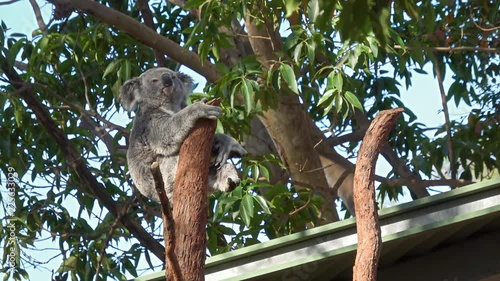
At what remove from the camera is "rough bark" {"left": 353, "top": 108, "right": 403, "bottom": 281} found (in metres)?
2.82

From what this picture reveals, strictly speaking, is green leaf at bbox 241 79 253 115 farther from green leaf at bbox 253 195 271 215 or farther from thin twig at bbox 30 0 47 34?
thin twig at bbox 30 0 47 34

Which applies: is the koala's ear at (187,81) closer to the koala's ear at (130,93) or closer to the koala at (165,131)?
the koala at (165,131)

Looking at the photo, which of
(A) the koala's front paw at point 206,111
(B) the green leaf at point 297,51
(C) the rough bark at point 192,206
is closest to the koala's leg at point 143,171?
(A) the koala's front paw at point 206,111

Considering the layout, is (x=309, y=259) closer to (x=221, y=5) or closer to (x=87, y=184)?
(x=221, y=5)

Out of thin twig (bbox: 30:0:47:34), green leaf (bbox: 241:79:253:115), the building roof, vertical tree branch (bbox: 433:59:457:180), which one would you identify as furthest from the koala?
thin twig (bbox: 30:0:47:34)

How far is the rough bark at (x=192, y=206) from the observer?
310 centimetres

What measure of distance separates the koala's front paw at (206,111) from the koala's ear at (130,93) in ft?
3.70

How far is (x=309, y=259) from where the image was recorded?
11.1ft

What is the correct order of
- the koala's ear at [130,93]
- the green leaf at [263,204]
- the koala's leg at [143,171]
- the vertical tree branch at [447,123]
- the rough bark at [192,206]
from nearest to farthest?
the rough bark at [192,206] → the koala's leg at [143,171] → the green leaf at [263,204] → the koala's ear at [130,93] → the vertical tree branch at [447,123]

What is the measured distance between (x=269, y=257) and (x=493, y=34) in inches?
159

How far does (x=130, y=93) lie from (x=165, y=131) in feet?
2.20

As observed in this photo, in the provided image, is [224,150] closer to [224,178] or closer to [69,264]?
[224,178]

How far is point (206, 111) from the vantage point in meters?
4.00

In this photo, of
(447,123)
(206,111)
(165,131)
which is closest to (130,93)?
(165,131)
